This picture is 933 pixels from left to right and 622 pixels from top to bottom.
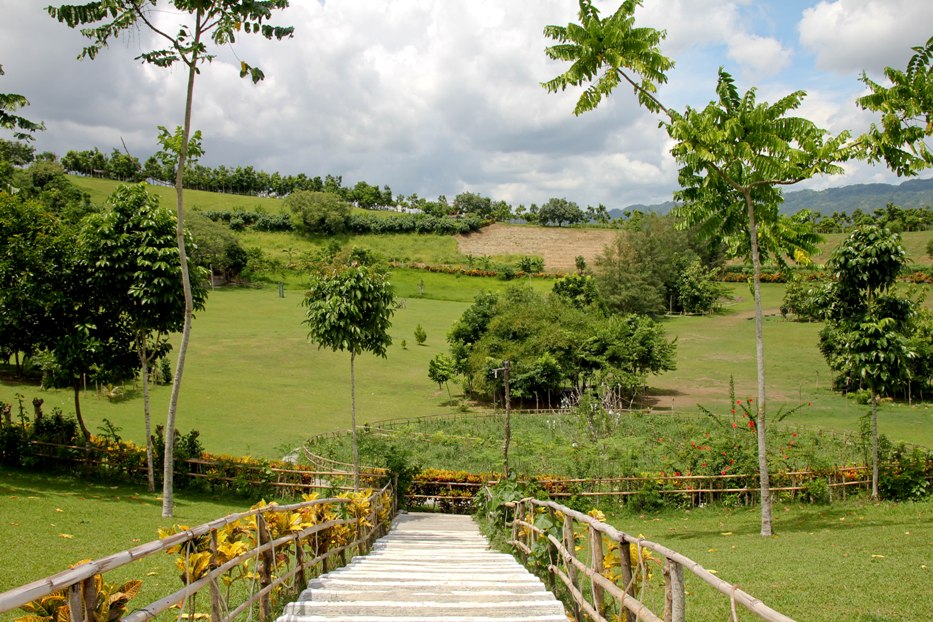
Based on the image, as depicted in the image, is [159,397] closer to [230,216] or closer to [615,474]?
[615,474]

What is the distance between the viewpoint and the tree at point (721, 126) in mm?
13430

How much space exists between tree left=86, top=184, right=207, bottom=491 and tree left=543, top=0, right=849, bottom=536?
35.4 feet

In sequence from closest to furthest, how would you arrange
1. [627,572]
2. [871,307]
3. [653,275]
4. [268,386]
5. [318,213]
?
[627,572] < [871,307] < [268,386] < [653,275] < [318,213]

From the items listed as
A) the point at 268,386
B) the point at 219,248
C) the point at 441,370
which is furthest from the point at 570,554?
the point at 219,248

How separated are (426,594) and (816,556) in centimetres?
744

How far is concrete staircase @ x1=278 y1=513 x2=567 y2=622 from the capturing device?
4902 millimetres

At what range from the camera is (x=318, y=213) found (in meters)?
103

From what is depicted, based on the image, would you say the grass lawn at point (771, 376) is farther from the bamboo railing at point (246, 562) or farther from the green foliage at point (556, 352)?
the bamboo railing at point (246, 562)

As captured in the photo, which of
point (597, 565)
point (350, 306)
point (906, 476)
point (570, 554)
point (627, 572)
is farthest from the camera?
point (350, 306)

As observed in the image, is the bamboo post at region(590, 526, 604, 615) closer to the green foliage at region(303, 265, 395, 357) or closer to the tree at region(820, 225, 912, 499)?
the green foliage at region(303, 265, 395, 357)

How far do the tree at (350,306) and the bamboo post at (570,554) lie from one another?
11.9 m

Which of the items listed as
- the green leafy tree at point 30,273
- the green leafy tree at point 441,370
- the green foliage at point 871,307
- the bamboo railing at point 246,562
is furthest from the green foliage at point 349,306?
the green leafy tree at point 441,370

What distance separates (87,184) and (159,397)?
94.8 metres

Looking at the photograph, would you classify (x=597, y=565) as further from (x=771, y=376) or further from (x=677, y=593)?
(x=771, y=376)
